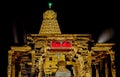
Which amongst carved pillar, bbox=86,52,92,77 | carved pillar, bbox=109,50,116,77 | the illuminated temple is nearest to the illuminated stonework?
the illuminated temple

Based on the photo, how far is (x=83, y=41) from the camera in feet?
37.0

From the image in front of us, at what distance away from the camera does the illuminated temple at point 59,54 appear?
11156 mm

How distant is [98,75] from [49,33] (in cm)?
215

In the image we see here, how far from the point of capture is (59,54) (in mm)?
11453

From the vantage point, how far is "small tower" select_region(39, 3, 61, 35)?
12141 mm

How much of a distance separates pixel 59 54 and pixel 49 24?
1.24m

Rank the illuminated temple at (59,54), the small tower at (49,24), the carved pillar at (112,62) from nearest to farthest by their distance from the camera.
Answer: the illuminated temple at (59,54), the carved pillar at (112,62), the small tower at (49,24)

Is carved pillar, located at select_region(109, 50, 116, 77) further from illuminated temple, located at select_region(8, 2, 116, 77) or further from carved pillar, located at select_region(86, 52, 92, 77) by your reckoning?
carved pillar, located at select_region(86, 52, 92, 77)

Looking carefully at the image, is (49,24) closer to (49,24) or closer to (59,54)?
(49,24)

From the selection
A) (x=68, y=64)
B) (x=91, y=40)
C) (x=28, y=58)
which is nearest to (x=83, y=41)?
(x=91, y=40)

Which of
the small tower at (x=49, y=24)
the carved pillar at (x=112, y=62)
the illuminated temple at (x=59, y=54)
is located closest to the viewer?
the illuminated temple at (x=59, y=54)

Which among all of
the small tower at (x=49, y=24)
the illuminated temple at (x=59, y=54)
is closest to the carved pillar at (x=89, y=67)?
the illuminated temple at (x=59, y=54)

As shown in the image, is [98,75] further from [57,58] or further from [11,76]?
[11,76]

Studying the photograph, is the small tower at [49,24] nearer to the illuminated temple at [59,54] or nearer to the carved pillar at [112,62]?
the illuminated temple at [59,54]
